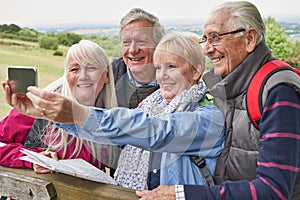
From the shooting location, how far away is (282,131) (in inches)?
38.4

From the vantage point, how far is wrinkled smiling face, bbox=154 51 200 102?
3.83 ft

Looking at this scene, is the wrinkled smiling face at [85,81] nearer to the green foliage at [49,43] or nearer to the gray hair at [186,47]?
the gray hair at [186,47]

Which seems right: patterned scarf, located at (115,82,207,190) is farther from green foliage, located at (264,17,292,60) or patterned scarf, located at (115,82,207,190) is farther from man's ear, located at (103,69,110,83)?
green foliage, located at (264,17,292,60)

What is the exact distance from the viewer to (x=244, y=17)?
1073 millimetres

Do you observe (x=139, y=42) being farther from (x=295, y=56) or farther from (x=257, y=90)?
(x=295, y=56)

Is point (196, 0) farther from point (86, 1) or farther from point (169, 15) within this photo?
point (86, 1)

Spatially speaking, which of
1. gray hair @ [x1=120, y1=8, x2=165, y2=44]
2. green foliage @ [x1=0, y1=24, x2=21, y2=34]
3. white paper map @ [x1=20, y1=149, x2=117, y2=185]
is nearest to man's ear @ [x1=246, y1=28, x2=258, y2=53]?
gray hair @ [x1=120, y1=8, x2=165, y2=44]

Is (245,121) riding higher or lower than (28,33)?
lower

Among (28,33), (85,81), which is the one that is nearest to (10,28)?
(28,33)

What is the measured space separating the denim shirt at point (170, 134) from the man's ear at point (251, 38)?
18 cm

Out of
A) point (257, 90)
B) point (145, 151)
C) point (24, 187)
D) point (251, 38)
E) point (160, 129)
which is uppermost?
point (251, 38)

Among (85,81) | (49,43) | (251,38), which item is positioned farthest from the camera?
(49,43)

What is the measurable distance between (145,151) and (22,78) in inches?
15.4

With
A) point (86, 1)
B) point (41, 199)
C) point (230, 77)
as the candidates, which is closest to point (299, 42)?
point (230, 77)
